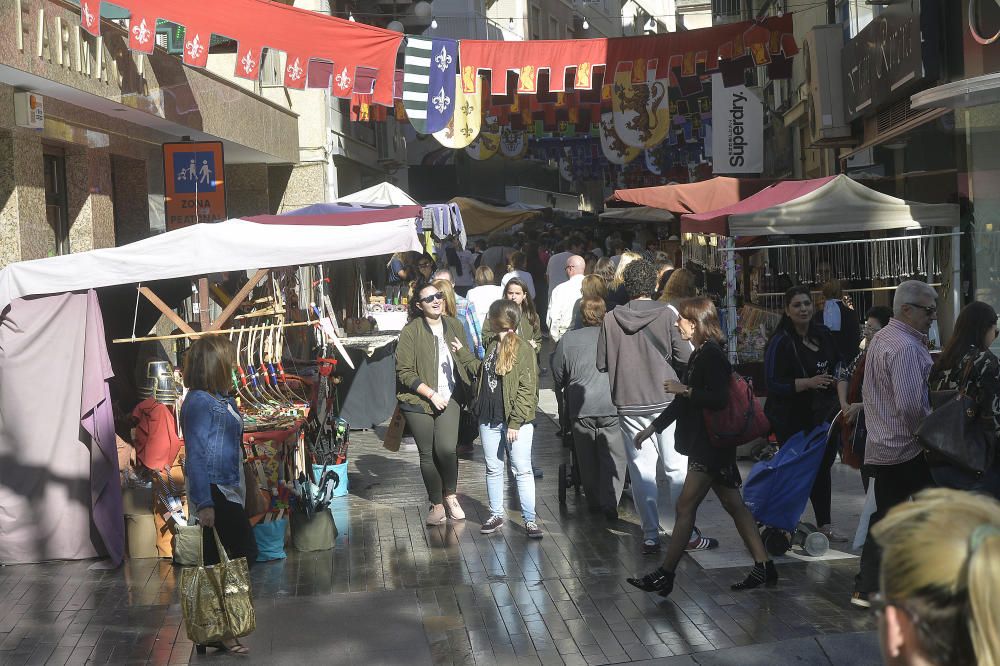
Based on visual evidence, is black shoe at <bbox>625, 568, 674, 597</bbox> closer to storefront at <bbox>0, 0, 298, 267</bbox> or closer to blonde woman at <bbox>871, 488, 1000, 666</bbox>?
blonde woman at <bbox>871, 488, 1000, 666</bbox>

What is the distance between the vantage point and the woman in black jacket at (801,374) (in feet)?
25.5

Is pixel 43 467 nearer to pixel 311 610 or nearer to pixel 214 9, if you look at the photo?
pixel 311 610

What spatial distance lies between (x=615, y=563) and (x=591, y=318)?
7.18ft

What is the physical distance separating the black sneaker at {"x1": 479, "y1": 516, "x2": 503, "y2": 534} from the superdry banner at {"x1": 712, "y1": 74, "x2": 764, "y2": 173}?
12264 millimetres

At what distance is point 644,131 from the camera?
740 inches

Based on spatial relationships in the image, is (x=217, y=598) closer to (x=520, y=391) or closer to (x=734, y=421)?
(x=734, y=421)

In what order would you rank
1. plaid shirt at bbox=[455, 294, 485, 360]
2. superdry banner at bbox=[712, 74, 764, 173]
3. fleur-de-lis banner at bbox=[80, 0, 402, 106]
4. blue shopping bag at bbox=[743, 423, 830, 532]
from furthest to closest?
superdry banner at bbox=[712, 74, 764, 173] < fleur-de-lis banner at bbox=[80, 0, 402, 106] < plaid shirt at bbox=[455, 294, 485, 360] < blue shopping bag at bbox=[743, 423, 830, 532]

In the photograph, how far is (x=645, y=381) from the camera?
8055 millimetres

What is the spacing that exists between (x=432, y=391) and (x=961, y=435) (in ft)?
13.6

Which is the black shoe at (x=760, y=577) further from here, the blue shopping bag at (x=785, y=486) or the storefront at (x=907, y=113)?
A: the storefront at (x=907, y=113)

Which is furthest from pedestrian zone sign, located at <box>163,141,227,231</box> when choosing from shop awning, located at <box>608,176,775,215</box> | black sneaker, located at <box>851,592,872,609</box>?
black sneaker, located at <box>851,592,872,609</box>

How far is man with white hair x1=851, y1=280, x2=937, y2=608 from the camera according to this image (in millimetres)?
6062

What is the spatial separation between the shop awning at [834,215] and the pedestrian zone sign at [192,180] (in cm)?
644

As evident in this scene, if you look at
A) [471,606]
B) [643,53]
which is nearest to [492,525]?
[471,606]
